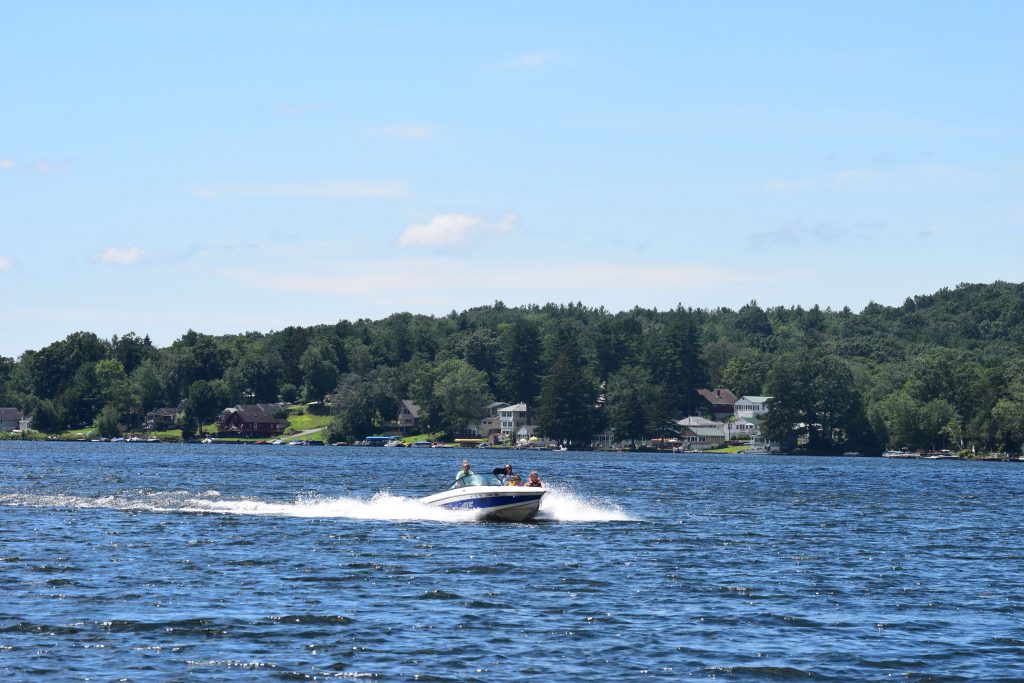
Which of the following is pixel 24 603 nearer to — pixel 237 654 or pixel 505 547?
pixel 237 654

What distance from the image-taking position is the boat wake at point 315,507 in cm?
5834

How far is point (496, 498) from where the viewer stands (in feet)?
181

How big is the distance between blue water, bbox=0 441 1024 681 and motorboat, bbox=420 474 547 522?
31.3 inches

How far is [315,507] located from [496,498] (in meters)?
11.5

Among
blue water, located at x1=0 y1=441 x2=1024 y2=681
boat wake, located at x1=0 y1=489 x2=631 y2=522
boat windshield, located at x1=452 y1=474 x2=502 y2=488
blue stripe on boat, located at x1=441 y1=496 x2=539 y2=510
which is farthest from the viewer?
boat wake, located at x1=0 y1=489 x2=631 y2=522

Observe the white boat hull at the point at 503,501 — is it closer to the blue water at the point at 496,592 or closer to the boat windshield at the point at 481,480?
the boat windshield at the point at 481,480

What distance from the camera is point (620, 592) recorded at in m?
36.2

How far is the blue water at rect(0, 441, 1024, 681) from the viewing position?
2684 cm

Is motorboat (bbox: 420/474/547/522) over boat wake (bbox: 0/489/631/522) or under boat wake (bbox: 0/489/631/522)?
over

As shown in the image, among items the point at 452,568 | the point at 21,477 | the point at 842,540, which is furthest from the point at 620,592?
the point at 21,477

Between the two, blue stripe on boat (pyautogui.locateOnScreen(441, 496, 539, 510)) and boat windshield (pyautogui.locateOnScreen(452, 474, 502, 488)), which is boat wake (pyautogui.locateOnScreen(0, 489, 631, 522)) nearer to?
blue stripe on boat (pyautogui.locateOnScreen(441, 496, 539, 510))

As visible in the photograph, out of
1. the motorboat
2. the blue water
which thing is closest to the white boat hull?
the motorboat

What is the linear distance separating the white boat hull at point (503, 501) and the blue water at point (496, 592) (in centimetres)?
75

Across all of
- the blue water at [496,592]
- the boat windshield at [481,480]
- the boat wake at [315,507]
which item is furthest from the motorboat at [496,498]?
the blue water at [496,592]
